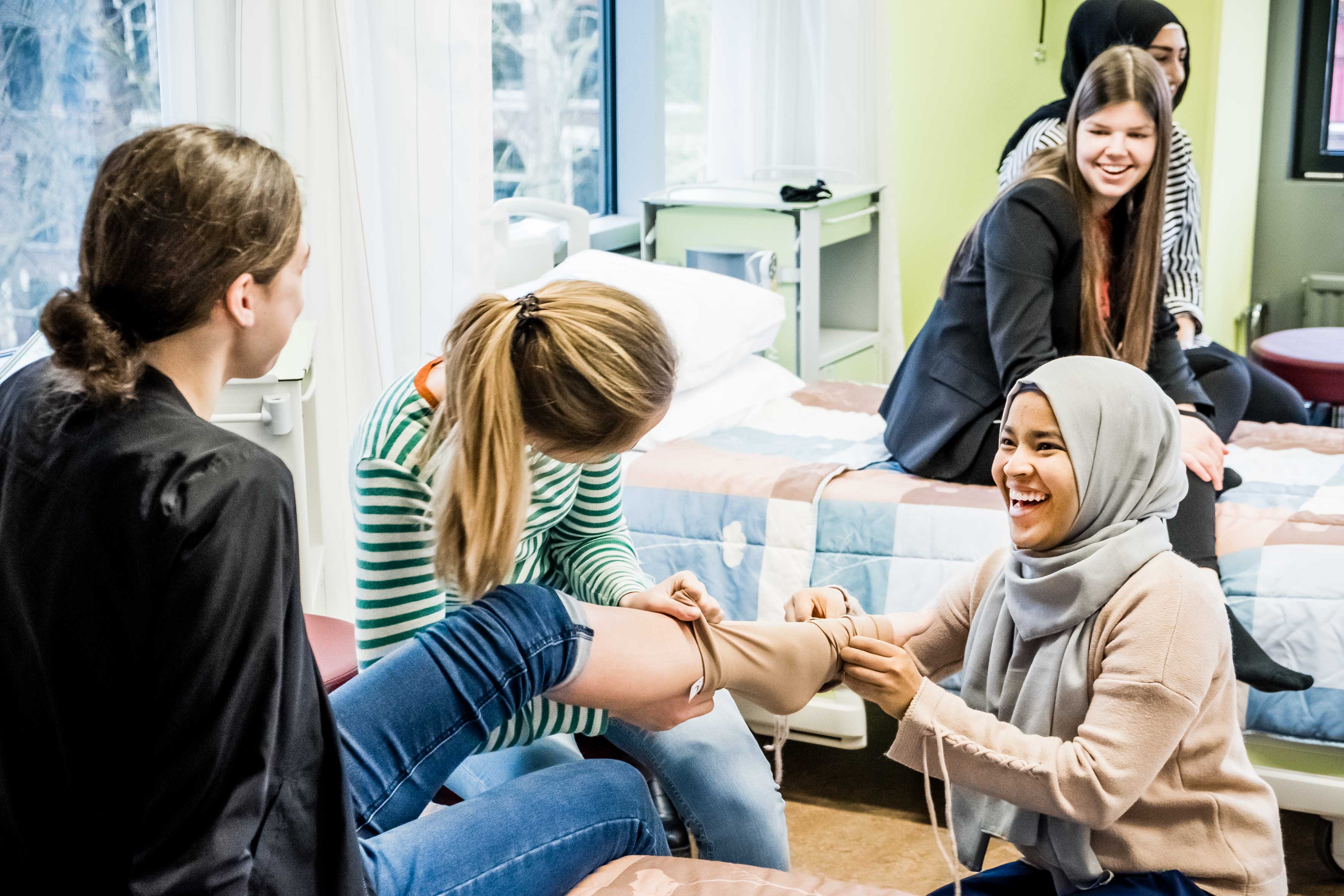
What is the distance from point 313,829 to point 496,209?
1.78 m

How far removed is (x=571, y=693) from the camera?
4.15 feet

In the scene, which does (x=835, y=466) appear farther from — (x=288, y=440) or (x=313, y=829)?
(x=313, y=829)

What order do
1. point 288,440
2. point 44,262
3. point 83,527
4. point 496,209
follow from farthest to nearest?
point 496,209
point 44,262
point 288,440
point 83,527

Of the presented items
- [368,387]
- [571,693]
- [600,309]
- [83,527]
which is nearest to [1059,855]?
[571,693]

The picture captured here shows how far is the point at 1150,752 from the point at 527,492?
623 millimetres

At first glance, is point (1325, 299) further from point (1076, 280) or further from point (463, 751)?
point (463, 751)

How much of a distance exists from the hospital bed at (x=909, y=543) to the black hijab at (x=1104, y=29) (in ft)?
2.97

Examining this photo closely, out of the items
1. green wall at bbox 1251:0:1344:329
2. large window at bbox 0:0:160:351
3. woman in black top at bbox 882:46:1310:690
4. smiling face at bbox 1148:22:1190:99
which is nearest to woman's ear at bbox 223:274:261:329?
large window at bbox 0:0:160:351

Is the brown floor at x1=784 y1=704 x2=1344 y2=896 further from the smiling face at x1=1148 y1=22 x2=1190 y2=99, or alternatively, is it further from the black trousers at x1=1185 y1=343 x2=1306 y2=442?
the smiling face at x1=1148 y1=22 x2=1190 y2=99

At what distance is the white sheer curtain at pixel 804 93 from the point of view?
343 cm

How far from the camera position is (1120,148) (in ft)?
6.77

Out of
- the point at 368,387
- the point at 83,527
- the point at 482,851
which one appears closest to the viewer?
the point at 83,527

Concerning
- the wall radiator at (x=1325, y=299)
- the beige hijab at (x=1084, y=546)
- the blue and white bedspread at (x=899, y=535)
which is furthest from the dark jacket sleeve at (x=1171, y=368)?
the wall radiator at (x=1325, y=299)

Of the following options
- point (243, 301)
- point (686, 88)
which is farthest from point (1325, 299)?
point (243, 301)
